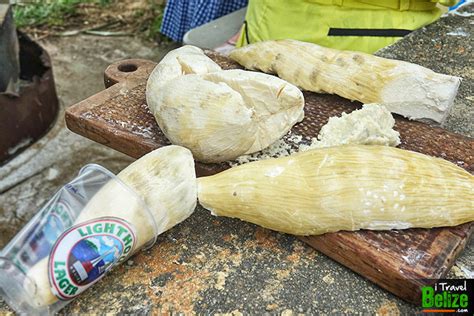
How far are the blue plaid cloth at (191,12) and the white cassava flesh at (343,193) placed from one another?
84.8 inches

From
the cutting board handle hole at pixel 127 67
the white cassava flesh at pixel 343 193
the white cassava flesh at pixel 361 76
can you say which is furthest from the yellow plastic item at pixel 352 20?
the white cassava flesh at pixel 343 193

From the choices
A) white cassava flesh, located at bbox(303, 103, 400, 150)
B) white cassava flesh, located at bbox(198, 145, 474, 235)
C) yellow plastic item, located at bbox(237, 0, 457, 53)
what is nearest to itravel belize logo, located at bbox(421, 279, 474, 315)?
white cassava flesh, located at bbox(198, 145, 474, 235)

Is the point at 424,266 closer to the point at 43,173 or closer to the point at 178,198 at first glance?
the point at 178,198

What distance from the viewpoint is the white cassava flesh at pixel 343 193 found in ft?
3.08

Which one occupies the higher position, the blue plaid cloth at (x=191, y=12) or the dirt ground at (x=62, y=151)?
the blue plaid cloth at (x=191, y=12)

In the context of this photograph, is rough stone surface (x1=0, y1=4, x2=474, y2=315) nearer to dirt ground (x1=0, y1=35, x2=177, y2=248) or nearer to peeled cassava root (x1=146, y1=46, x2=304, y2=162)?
peeled cassava root (x1=146, y1=46, x2=304, y2=162)

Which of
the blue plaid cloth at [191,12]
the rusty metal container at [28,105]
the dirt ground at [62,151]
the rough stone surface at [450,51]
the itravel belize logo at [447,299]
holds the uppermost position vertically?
the rough stone surface at [450,51]

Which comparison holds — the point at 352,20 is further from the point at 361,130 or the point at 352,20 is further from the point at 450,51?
the point at 361,130

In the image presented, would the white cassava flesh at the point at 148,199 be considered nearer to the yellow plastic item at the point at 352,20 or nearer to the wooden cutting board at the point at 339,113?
the wooden cutting board at the point at 339,113

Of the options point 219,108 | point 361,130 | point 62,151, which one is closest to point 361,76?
point 361,130

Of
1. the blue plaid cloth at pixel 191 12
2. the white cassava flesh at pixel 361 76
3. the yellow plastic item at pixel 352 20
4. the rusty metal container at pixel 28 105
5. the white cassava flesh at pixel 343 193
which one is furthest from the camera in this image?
the blue plaid cloth at pixel 191 12

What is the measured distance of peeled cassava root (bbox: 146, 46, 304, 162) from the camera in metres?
1.06

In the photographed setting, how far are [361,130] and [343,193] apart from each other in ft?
0.71

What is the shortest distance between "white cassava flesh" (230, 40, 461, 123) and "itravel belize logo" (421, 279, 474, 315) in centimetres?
53
